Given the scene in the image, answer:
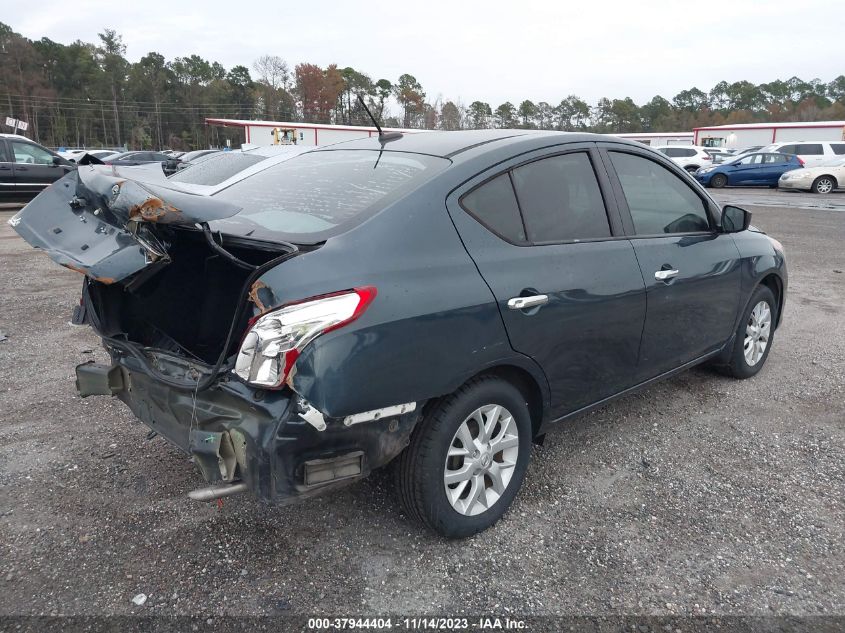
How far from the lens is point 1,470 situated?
329cm

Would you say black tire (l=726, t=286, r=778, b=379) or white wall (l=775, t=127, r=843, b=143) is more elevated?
white wall (l=775, t=127, r=843, b=143)

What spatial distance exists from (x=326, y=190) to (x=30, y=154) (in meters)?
15.0

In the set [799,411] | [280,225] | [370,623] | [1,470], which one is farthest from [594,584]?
[1,470]

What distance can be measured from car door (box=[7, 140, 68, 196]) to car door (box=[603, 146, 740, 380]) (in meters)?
15.0

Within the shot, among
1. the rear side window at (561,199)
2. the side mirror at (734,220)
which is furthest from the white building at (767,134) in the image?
the rear side window at (561,199)

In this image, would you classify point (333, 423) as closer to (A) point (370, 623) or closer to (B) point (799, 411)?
(A) point (370, 623)

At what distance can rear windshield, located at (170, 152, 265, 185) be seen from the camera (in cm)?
827

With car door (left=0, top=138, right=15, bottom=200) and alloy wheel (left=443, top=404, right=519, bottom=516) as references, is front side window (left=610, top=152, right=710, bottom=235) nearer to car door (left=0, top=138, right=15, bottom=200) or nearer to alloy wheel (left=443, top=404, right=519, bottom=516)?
alloy wheel (left=443, top=404, right=519, bottom=516)

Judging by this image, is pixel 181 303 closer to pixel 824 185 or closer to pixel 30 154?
pixel 30 154

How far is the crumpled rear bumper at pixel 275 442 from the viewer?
218 cm

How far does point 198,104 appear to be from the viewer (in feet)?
286

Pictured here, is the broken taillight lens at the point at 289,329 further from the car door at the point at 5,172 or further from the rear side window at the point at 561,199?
the car door at the point at 5,172

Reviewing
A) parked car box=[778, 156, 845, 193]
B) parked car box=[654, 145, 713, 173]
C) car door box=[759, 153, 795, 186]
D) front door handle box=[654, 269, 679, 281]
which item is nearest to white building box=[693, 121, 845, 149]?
parked car box=[654, 145, 713, 173]

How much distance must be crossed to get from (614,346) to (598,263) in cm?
45
